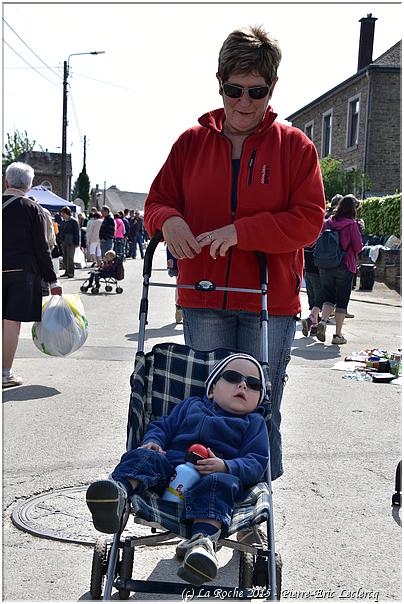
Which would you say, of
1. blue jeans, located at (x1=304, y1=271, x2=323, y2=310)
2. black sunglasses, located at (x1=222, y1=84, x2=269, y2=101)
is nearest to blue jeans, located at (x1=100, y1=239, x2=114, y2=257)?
blue jeans, located at (x1=304, y1=271, x2=323, y2=310)

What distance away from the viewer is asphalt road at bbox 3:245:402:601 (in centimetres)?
403

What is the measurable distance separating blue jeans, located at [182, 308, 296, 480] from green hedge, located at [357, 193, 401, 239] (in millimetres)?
20812

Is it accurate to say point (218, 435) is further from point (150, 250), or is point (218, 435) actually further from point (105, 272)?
point (105, 272)

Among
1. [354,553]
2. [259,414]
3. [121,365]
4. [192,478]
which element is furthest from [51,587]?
[121,365]

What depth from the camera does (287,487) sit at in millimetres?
5391

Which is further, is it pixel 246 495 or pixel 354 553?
pixel 354 553

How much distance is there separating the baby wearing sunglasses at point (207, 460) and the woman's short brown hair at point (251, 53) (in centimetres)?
126

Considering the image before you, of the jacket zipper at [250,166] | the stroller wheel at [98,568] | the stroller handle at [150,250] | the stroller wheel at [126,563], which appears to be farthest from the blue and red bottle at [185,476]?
the jacket zipper at [250,166]

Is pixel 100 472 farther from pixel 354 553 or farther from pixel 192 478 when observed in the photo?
pixel 192 478

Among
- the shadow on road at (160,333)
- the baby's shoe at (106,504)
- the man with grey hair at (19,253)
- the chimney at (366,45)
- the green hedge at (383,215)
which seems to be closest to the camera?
the baby's shoe at (106,504)

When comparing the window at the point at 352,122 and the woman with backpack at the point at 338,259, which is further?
the window at the point at 352,122

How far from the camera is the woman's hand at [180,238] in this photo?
378 cm

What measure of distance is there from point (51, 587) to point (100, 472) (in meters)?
1.64

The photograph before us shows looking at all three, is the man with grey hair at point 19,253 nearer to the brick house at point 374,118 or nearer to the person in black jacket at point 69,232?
the person in black jacket at point 69,232
